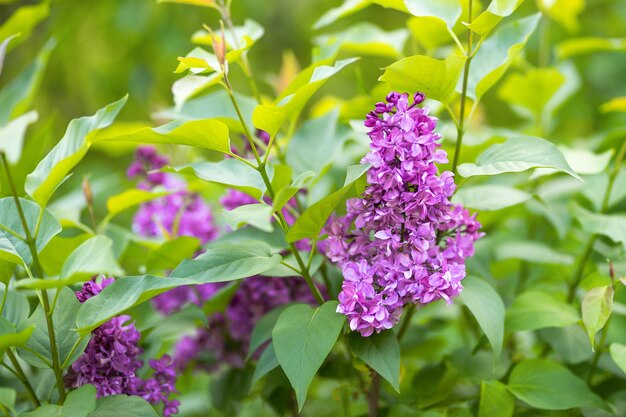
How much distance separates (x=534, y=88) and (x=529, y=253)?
0.36 metres

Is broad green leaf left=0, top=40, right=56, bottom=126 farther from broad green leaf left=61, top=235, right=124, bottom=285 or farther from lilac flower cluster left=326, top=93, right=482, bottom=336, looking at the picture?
lilac flower cluster left=326, top=93, right=482, bottom=336

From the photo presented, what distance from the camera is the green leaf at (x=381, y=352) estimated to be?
2.46 feet

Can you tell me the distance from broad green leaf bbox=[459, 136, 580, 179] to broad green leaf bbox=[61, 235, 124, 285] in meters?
0.39

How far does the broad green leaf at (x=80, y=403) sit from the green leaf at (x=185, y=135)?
0.27 meters

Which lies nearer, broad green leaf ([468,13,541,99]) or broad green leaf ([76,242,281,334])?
broad green leaf ([76,242,281,334])

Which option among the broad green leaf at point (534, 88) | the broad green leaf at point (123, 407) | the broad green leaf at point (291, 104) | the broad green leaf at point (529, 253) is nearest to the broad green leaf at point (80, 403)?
the broad green leaf at point (123, 407)

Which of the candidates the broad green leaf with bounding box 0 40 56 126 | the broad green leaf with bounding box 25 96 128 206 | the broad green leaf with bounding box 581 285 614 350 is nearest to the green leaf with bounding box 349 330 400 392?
the broad green leaf with bounding box 581 285 614 350

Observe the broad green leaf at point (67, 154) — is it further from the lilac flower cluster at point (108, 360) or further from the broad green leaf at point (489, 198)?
the broad green leaf at point (489, 198)

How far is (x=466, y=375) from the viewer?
1034 millimetres

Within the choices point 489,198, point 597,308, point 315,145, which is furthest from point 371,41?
point 597,308

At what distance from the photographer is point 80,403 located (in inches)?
28.6

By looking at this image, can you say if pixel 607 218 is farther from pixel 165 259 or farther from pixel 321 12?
pixel 321 12

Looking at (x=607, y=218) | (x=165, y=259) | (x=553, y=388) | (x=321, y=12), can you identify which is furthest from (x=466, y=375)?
(x=321, y=12)

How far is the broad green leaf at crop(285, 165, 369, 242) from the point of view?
0.75 meters
